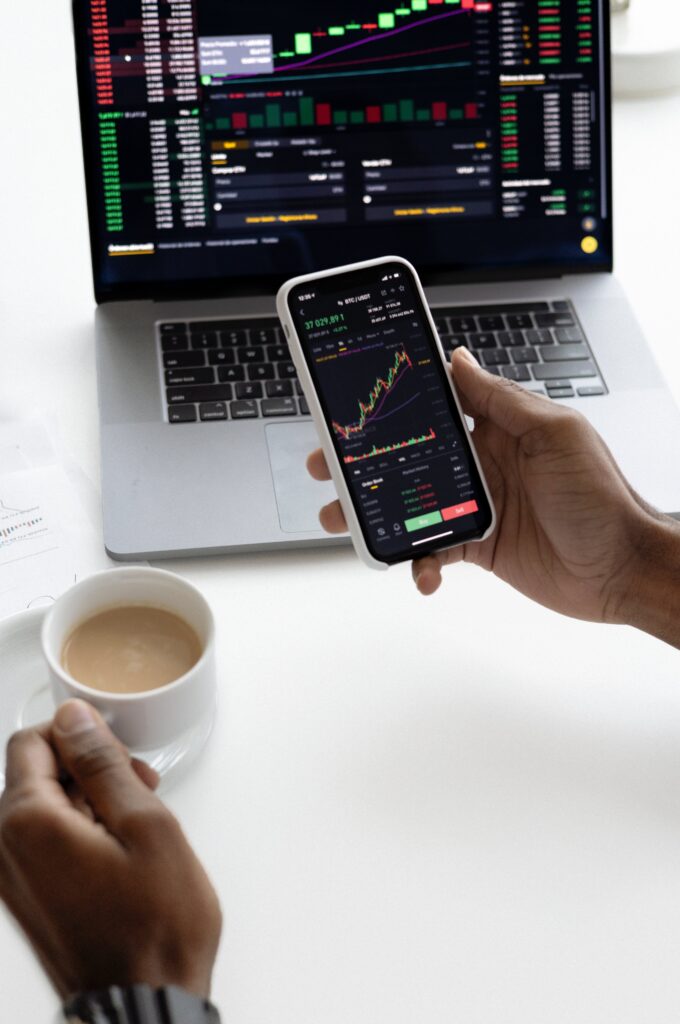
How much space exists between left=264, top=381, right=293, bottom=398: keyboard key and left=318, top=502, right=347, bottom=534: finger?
0.17 metres

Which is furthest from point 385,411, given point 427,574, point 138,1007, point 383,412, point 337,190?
point 138,1007

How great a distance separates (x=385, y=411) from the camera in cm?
82

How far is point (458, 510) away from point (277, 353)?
27 centimetres

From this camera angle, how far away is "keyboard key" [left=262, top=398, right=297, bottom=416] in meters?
0.97

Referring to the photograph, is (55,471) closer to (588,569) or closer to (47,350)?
(47,350)

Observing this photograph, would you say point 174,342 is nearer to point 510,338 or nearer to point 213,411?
point 213,411

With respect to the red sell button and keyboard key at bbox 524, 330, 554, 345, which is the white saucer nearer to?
the red sell button

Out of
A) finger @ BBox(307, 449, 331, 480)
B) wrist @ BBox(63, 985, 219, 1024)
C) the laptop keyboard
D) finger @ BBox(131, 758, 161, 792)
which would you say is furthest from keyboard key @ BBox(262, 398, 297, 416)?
wrist @ BBox(63, 985, 219, 1024)

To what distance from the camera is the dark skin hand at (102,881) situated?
0.55 meters

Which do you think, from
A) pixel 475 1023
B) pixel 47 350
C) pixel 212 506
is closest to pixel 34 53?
pixel 47 350

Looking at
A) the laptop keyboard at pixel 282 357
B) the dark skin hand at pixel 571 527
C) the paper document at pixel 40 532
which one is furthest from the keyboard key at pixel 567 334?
the paper document at pixel 40 532

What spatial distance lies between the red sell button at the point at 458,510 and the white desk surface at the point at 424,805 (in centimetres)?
7

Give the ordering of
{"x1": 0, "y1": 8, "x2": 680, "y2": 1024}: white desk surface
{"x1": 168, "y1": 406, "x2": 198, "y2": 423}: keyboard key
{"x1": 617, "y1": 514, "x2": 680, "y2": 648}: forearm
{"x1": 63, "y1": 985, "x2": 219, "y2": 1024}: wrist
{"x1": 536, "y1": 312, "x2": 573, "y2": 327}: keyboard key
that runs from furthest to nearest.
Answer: {"x1": 536, "y1": 312, "x2": 573, "y2": 327}: keyboard key, {"x1": 168, "y1": 406, "x2": 198, "y2": 423}: keyboard key, {"x1": 617, "y1": 514, "x2": 680, "y2": 648}: forearm, {"x1": 0, "y1": 8, "x2": 680, "y2": 1024}: white desk surface, {"x1": 63, "y1": 985, "x2": 219, "y2": 1024}: wrist

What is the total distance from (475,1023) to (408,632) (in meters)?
0.28
